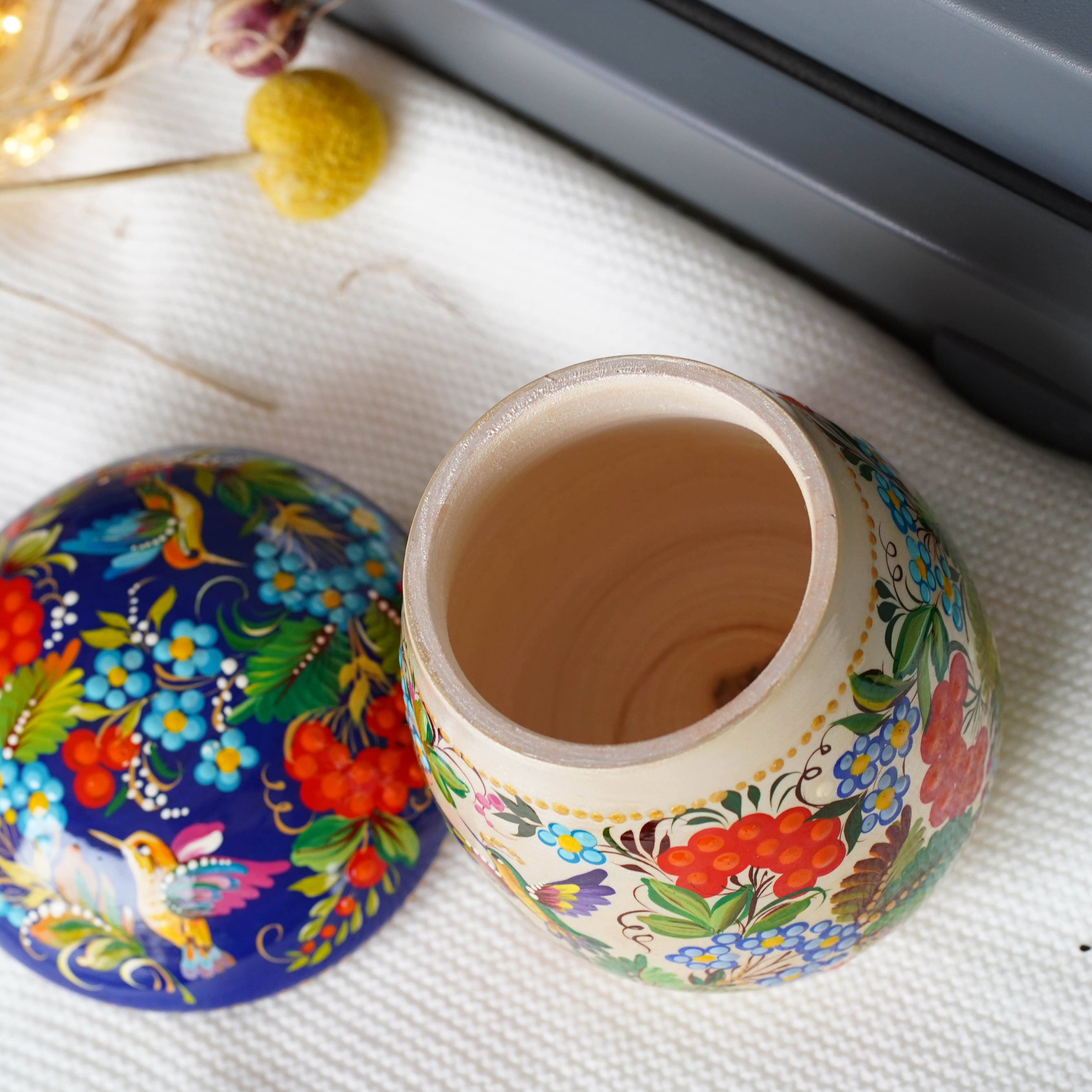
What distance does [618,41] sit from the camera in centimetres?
46

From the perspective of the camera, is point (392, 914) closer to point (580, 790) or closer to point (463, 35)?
point (580, 790)

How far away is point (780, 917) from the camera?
32cm

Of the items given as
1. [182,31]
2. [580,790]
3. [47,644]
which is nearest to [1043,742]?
[580,790]

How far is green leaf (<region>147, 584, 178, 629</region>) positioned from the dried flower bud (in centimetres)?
25

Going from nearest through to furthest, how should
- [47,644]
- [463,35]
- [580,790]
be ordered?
1. [580,790]
2. [47,644]
3. [463,35]

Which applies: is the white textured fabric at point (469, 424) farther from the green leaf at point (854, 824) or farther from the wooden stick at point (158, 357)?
the green leaf at point (854, 824)

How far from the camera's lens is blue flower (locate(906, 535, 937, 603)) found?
309 millimetres

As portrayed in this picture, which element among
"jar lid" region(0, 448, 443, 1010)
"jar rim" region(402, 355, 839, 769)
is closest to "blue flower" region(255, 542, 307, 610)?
"jar lid" region(0, 448, 443, 1010)

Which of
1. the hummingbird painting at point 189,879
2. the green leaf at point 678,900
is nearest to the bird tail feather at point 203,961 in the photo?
the hummingbird painting at point 189,879

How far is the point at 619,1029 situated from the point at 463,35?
17.4 inches

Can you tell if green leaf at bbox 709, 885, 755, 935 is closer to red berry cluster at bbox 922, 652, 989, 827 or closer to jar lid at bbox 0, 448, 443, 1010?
red berry cluster at bbox 922, 652, 989, 827

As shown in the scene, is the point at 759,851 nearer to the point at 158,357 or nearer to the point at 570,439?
the point at 570,439

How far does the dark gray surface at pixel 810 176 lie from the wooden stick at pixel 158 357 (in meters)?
0.20

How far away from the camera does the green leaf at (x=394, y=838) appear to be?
0.44m
